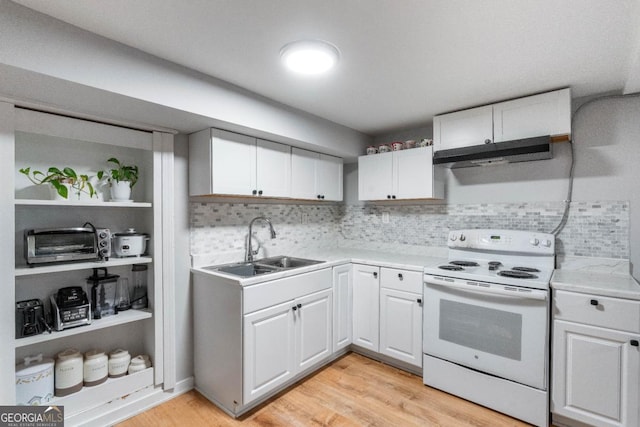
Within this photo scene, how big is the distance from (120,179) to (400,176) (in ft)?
7.33

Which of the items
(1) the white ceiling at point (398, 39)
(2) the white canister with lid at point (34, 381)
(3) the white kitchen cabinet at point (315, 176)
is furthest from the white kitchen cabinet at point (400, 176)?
(2) the white canister with lid at point (34, 381)

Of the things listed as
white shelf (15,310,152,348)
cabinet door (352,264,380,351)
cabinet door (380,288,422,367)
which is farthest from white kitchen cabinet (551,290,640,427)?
white shelf (15,310,152,348)

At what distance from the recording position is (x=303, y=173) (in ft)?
9.39

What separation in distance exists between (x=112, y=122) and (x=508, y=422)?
3.12 m

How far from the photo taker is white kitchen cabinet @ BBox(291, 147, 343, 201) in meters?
2.79

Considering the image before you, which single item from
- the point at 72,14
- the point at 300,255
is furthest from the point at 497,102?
the point at 72,14

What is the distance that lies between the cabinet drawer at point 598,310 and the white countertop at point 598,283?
0.03 m

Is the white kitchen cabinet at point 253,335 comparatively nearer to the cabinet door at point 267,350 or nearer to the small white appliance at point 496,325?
the cabinet door at point 267,350

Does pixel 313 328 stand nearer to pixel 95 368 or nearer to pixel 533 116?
pixel 95 368

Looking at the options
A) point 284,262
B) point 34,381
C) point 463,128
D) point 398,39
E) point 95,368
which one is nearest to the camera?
point 398,39

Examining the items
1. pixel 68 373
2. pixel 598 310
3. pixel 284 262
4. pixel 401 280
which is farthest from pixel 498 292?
pixel 68 373

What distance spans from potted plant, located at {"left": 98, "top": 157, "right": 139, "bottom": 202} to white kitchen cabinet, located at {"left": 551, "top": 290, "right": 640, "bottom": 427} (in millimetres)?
2776

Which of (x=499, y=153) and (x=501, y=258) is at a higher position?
(x=499, y=153)

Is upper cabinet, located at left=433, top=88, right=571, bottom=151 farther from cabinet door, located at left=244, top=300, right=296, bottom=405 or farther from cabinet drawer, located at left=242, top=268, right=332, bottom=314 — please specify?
cabinet door, located at left=244, top=300, right=296, bottom=405
